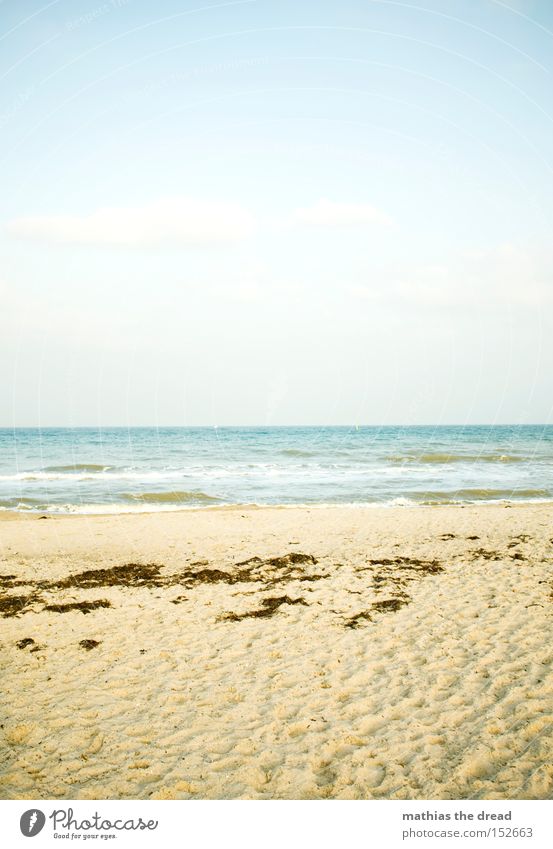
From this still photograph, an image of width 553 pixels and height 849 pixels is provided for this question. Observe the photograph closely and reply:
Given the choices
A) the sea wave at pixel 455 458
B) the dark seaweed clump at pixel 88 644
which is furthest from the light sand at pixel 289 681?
the sea wave at pixel 455 458

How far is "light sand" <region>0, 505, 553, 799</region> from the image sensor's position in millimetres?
4469

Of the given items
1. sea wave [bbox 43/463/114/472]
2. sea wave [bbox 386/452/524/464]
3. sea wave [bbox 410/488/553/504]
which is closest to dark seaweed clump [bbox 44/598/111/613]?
sea wave [bbox 410/488/553/504]

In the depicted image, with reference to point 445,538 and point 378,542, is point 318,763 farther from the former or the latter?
point 445,538

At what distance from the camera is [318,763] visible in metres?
4.61

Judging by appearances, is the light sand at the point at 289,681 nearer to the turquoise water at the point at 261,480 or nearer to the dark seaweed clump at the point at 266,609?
the dark seaweed clump at the point at 266,609

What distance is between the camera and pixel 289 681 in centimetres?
616

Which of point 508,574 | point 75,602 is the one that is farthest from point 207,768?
point 508,574

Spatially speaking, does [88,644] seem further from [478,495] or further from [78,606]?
[478,495]

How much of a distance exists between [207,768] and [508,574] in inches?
318
